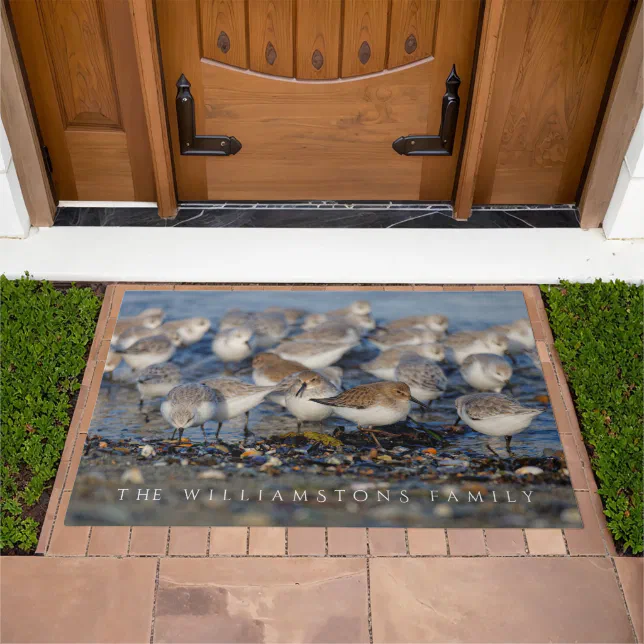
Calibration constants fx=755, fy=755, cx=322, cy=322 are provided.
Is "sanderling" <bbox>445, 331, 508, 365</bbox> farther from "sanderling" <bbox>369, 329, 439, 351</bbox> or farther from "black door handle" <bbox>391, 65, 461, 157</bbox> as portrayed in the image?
"black door handle" <bbox>391, 65, 461, 157</bbox>

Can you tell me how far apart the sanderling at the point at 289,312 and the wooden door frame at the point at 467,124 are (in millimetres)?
795

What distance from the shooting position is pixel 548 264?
3.47 m

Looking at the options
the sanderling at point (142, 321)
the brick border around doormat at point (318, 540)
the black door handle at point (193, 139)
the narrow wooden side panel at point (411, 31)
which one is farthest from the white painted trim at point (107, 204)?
the brick border around doormat at point (318, 540)

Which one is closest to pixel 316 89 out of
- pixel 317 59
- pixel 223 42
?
pixel 317 59

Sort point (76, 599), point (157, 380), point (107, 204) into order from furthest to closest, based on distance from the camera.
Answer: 1. point (107, 204)
2. point (157, 380)
3. point (76, 599)

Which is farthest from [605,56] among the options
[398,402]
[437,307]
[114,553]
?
[114,553]

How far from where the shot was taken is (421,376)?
119 inches

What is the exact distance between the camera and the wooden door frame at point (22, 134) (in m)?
3.13

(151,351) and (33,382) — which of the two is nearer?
(33,382)

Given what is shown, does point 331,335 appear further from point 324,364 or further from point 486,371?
point 486,371

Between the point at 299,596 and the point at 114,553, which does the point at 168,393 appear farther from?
the point at 299,596

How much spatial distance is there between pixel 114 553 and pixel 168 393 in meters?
0.68

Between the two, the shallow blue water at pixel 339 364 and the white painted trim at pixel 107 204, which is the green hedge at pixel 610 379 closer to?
the shallow blue water at pixel 339 364

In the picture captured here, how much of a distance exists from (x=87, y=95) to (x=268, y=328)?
1.35 m
